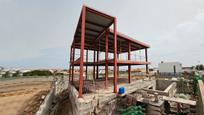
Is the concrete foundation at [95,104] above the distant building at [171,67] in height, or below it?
below

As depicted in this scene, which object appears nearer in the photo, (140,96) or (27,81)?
(140,96)

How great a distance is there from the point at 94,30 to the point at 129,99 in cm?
654

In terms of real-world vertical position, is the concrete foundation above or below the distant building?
below

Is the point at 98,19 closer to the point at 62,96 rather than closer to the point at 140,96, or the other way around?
the point at 140,96

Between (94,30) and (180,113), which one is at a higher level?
(94,30)

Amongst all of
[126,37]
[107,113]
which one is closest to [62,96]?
[107,113]

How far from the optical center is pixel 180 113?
853cm

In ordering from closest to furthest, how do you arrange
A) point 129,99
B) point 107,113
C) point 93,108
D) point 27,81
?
point 93,108, point 107,113, point 129,99, point 27,81

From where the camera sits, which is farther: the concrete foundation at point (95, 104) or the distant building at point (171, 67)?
the distant building at point (171, 67)

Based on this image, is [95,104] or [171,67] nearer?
[95,104]

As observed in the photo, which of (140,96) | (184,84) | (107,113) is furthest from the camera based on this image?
(184,84)

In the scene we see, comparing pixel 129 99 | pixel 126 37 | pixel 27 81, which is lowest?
pixel 27 81

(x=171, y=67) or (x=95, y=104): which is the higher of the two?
(x=171, y=67)

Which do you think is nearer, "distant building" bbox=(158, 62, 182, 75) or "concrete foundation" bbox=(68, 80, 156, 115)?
"concrete foundation" bbox=(68, 80, 156, 115)
